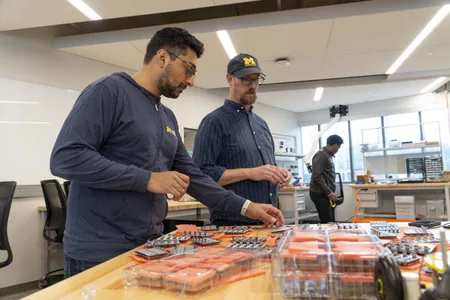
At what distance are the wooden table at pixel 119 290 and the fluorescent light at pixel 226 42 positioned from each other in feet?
10.8

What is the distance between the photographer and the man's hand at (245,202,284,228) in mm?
1307

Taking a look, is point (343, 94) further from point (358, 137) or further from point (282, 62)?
point (282, 62)

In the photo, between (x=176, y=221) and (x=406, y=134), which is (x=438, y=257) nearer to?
(x=176, y=221)

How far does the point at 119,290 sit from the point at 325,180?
14.2 feet

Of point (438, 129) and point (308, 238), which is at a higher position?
point (438, 129)

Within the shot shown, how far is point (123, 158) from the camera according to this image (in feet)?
3.59

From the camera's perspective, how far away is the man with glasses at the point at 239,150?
1513 millimetres

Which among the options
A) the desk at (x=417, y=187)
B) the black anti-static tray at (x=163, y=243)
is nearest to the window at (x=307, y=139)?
the desk at (x=417, y=187)

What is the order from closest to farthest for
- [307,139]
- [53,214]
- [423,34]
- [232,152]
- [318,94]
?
[232,152]
[53,214]
[423,34]
[318,94]
[307,139]

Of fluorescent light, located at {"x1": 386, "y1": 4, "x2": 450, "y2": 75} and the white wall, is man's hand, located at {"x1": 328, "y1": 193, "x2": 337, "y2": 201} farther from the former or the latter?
the white wall

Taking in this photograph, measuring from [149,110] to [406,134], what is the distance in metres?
7.41

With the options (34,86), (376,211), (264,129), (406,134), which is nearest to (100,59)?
(34,86)

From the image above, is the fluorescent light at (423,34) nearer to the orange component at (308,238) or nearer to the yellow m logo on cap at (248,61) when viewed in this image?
the yellow m logo on cap at (248,61)

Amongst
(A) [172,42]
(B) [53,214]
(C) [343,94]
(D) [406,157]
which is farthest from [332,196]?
(A) [172,42]
